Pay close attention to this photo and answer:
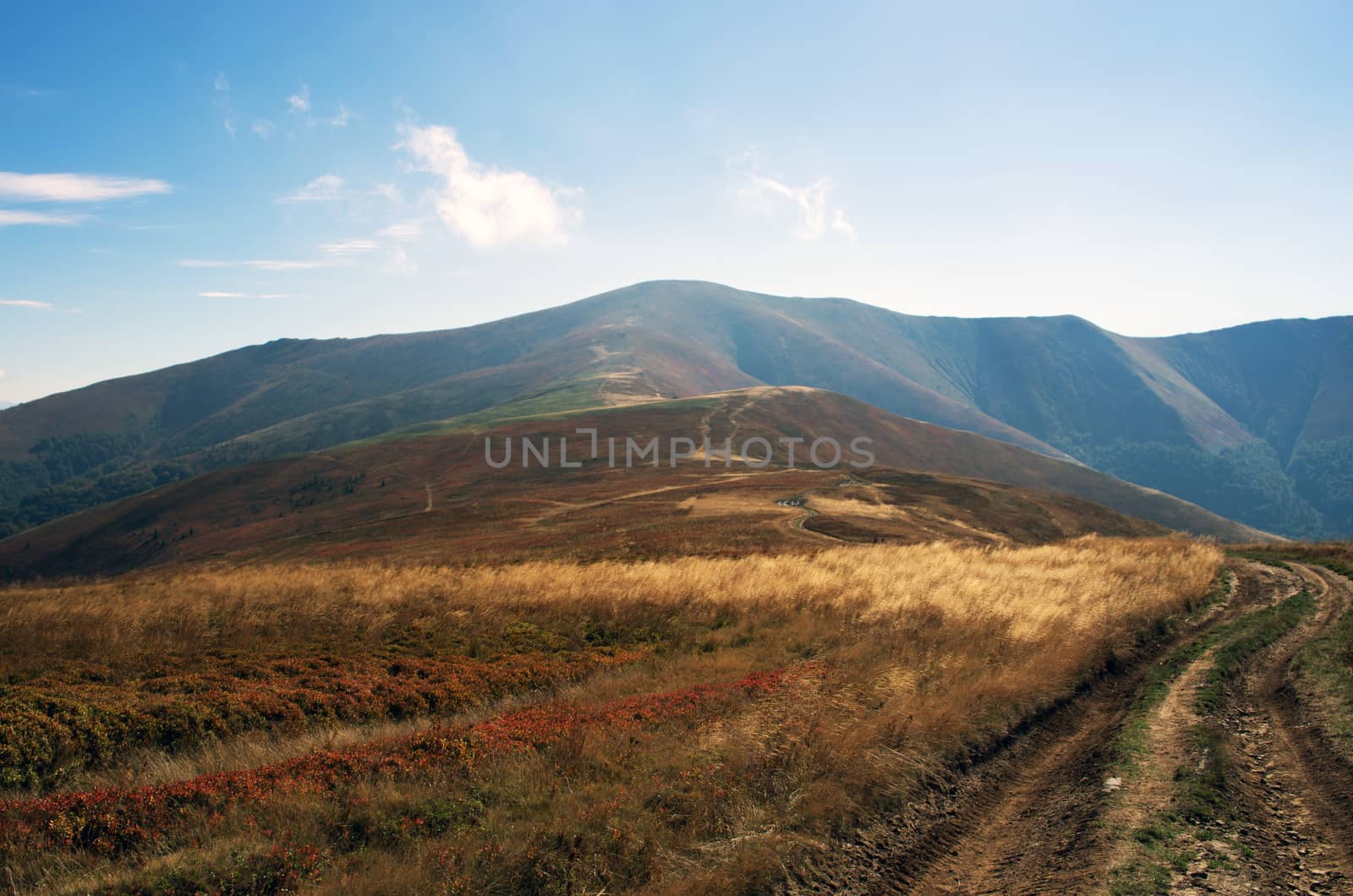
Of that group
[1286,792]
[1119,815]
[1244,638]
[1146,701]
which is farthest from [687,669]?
[1244,638]

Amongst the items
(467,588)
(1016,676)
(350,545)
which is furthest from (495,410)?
(1016,676)

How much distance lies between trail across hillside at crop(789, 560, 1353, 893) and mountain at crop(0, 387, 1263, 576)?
1928 cm

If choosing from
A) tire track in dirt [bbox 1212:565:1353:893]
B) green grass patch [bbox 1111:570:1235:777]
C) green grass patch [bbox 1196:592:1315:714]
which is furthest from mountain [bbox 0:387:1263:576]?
tire track in dirt [bbox 1212:565:1353:893]

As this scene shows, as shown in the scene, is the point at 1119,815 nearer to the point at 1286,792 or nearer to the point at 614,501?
the point at 1286,792

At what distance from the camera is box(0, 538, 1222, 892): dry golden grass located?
6746mm

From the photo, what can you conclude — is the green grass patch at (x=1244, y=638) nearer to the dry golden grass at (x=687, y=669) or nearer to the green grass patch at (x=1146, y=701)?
the green grass patch at (x=1146, y=701)

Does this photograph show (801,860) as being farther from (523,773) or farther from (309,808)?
(309,808)

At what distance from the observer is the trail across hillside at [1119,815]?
274 inches

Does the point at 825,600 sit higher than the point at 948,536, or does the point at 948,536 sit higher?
the point at 825,600

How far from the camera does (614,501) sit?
203ft

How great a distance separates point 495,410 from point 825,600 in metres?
149

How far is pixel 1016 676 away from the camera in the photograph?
11969 millimetres

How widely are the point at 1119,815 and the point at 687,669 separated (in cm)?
724

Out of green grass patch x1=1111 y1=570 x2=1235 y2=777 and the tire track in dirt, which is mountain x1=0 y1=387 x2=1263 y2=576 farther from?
the tire track in dirt
